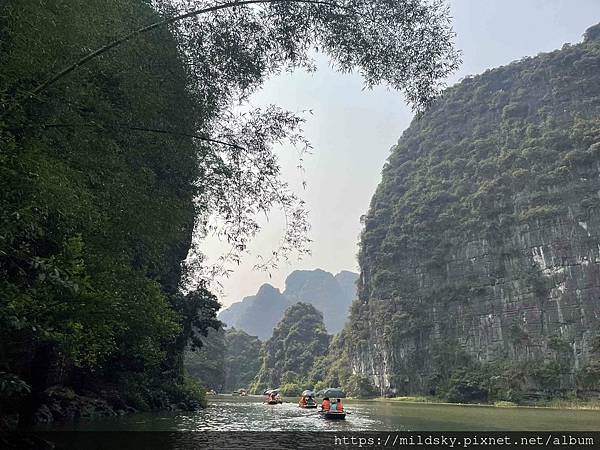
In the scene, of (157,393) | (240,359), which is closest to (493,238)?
(157,393)

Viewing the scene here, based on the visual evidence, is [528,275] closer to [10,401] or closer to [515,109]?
[515,109]

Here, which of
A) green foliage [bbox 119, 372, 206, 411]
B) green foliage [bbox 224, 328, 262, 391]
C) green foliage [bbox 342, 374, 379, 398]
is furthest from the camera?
green foliage [bbox 224, 328, 262, 391]

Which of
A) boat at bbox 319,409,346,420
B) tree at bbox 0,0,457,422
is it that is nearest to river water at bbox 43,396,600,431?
boat at bbox 319,409,346,420

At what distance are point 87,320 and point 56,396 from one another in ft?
32.5

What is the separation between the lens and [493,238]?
50562 millimetres

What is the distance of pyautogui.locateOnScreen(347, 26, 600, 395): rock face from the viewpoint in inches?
1660

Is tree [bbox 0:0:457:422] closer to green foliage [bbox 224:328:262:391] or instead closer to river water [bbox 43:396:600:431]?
river water [bbox 43:396:600:431]

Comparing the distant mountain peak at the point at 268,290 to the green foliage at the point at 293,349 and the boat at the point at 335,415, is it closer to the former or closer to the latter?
the green foliage at the point at 293,349

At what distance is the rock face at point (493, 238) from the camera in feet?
138

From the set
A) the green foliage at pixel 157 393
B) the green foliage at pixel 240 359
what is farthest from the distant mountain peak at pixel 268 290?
the green foliage at pixel 157 393

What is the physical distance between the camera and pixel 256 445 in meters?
9.95

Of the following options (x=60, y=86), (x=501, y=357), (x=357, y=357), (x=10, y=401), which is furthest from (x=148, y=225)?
(x=357, y=357)

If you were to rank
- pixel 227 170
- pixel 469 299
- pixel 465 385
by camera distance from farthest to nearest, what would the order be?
pixel 469 299 < pixel 465 385 < pixel 227 170

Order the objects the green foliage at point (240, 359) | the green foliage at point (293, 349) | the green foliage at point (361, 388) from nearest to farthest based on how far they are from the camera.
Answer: the green foliage at point (361, 388), the green foliage at point (293, 349), the green foliage at point (240, 359)
